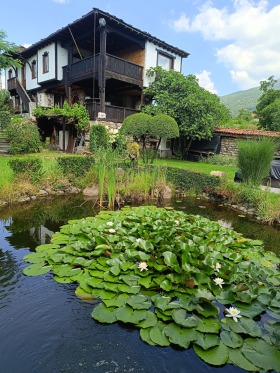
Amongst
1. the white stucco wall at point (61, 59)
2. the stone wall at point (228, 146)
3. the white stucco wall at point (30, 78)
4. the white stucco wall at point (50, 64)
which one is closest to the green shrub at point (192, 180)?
the stone wall at point (228, 146)

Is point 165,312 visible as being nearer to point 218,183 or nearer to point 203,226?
point 203,226

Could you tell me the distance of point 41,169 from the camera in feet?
22.2

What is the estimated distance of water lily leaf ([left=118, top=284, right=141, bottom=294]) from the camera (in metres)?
2.47

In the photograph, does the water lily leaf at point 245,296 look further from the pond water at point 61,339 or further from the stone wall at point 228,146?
the stone wall at point 228,146

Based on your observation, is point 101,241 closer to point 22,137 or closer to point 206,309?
point 206,309

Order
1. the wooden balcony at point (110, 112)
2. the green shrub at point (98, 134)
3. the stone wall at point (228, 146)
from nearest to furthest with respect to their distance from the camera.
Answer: the green shrub at point (98, 134) → the wooden balcony at point (110, 112) → the stone wall at point (228, 146)

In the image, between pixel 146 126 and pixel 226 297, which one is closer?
pixel 226 297

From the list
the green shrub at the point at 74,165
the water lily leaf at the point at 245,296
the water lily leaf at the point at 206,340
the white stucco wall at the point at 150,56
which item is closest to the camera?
the water lily leaf at the point at 206,340

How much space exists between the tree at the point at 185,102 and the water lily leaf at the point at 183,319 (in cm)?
1193

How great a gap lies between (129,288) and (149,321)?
43 cm

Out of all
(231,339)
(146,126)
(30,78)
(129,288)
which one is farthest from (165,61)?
(231,339)

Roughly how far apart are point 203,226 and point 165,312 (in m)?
1.98

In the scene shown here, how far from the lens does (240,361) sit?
1.83m

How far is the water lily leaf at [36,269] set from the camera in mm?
2909
